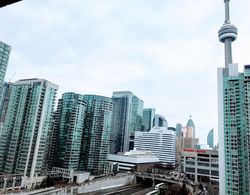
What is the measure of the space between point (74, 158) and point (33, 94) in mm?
29009

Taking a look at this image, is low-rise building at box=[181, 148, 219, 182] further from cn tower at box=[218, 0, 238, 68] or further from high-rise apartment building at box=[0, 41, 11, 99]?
high-rise apartment building at box=[0, 41, 11, 99]

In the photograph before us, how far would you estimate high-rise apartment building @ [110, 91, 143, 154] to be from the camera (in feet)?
531

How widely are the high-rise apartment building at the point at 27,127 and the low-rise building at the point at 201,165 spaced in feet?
189

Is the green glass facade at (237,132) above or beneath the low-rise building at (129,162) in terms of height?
above

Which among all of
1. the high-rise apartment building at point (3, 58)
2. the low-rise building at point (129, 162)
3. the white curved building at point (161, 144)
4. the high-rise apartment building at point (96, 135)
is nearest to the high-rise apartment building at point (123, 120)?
the white curved building at point (161, 144)

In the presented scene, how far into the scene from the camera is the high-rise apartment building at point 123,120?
531 feet

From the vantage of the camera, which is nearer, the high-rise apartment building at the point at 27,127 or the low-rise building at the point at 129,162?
the high-rise apartment building at the point at 27,127

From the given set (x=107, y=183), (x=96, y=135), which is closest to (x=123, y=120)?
(x=96, y=135)

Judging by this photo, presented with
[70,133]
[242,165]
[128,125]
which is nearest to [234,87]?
[242,165]

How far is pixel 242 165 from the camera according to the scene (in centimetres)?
6022

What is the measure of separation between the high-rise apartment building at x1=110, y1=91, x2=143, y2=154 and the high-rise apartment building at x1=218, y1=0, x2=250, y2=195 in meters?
101

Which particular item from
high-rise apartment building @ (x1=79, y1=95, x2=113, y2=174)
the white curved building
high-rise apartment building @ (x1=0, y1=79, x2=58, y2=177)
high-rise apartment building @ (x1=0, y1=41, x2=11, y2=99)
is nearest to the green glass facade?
high-rise apartment building @ (x1=0, y1=79, x2=58, y2=177)

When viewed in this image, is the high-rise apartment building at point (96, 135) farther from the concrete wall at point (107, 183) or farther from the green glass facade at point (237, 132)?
the green glass facade at point (237, 132)

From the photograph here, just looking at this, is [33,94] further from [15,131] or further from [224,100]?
[224,100]
